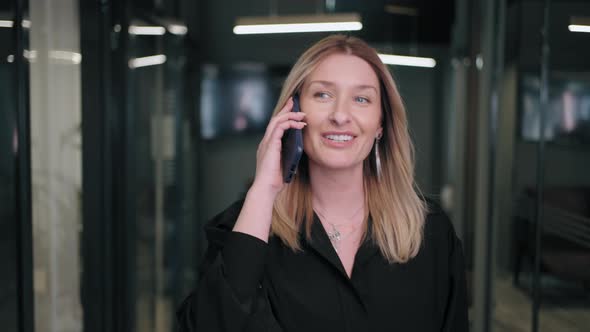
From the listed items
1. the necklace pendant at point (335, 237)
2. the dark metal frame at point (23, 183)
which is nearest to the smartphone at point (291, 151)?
the necklace pendant at point (335, 237)

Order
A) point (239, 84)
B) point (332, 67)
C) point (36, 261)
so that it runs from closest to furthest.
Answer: point (332, 67) → point (36, 261) → point (239, 84)

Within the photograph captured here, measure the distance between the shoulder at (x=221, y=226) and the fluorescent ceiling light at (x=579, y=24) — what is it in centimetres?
222

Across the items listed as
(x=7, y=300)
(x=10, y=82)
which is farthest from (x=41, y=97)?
(x=7, y=300)

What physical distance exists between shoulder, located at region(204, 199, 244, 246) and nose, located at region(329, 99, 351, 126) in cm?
35

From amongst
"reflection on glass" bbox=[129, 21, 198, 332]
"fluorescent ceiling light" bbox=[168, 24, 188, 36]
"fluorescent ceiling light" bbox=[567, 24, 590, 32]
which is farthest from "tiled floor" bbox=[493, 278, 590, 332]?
"fluorescent ceiling light" bbox=[168, 24, 188, 36]

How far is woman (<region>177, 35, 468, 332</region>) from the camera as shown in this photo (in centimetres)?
138

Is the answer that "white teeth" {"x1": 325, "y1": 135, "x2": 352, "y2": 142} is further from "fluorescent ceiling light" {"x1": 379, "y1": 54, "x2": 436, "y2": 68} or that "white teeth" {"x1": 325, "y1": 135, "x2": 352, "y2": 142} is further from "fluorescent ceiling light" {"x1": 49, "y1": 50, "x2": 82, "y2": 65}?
"fluorescent ceiling light" {"x1": 379, "y1": 54, "x2": 436, "y2": 68}

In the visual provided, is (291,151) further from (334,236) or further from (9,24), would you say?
(9,24)

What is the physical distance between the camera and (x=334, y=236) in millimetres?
1615

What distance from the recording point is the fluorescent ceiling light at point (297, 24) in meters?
5.25

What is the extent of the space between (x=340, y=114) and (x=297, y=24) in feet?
13.3

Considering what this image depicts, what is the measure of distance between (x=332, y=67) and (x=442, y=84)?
3969mm

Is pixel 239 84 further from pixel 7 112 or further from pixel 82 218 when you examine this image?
pixel 7 112

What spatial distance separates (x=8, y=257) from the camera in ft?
7.76
